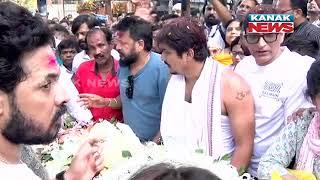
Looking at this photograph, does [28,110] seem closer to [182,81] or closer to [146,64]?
[182,81]

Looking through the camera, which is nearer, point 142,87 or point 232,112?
point 232,112

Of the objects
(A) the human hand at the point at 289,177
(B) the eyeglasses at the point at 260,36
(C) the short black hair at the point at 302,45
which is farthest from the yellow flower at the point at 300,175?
(C) the short black hair at the point at 302,45

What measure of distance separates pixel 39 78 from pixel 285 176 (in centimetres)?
128

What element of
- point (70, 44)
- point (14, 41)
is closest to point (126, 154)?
point (14, 41)

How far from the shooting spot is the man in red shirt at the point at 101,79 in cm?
455

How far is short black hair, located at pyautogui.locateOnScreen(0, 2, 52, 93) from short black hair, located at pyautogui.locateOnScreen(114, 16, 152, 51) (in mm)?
2667

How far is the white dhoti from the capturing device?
127 inches

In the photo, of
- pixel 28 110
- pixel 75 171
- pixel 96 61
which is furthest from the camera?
pixel 96 61

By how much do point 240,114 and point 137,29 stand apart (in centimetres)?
176

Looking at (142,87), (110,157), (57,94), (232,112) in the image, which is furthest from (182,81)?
(57,94)

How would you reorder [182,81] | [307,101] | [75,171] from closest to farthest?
[75,171]
[307,101]
[182,81]

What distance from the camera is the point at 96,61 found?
500 cm

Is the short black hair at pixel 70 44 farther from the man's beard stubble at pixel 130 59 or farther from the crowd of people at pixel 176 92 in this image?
the man's beard stubble at pixel 130 59

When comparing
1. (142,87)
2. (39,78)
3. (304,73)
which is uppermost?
(39,78)
